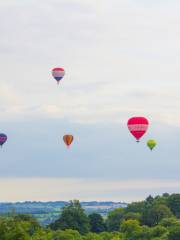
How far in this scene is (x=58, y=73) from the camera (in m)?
144

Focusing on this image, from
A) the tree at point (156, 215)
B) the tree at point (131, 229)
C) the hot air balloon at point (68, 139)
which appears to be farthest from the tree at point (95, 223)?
the hot air balloon at point (68, 139)

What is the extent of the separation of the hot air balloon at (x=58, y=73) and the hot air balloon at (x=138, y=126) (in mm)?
23578

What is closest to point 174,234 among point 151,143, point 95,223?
point 151,143

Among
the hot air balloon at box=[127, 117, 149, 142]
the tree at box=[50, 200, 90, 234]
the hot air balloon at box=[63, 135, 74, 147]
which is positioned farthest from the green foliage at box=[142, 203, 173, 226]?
the hot air balloon at box=[127, 117, 149, 142]

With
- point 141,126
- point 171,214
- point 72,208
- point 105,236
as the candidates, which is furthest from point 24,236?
point 171,214

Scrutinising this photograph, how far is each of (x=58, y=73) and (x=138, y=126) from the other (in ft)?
→ 84.7

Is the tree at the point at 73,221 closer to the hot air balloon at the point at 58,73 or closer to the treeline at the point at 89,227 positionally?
the treeline at the point at 89,227

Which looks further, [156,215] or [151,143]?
[156,215]

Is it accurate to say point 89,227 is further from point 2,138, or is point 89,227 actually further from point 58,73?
point 58,73

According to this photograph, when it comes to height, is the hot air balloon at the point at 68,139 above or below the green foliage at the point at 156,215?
above

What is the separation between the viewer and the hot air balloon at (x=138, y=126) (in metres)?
124

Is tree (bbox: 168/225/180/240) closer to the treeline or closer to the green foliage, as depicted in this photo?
the treeline

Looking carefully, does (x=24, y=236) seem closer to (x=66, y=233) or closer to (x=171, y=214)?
(x=66, y=233)

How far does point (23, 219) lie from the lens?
539 ft
